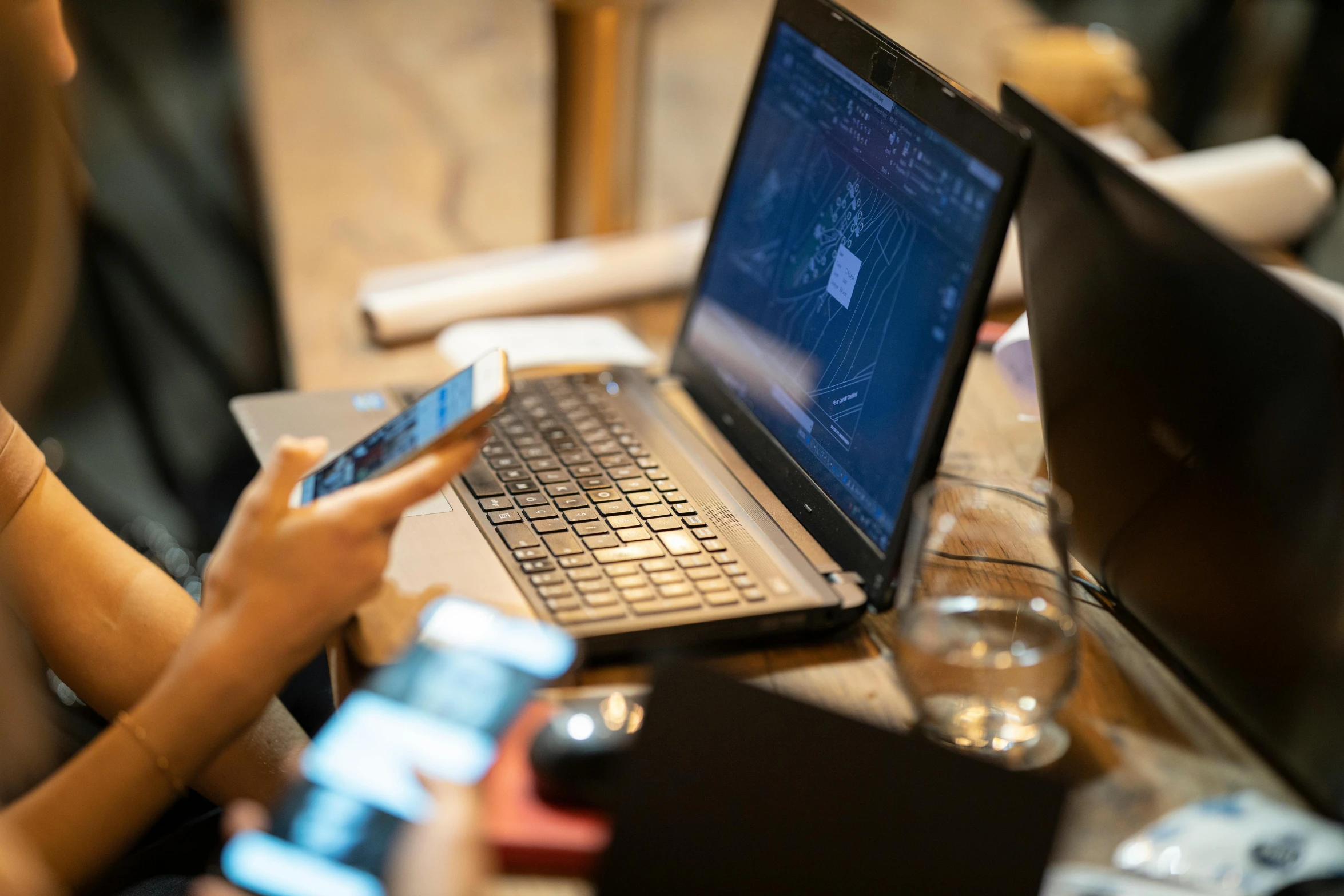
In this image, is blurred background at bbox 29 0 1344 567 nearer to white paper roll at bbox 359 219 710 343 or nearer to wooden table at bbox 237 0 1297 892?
wooden table at bbox 237 0 1297 892

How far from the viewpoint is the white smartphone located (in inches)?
28.3

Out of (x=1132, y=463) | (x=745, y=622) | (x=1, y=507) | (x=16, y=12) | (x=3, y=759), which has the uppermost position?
(x=16, y=12)

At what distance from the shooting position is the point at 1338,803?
2.10ft

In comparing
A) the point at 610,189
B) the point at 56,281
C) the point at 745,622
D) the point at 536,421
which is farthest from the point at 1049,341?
the point at 56,281

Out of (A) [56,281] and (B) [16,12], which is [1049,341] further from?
(A) [56,281]

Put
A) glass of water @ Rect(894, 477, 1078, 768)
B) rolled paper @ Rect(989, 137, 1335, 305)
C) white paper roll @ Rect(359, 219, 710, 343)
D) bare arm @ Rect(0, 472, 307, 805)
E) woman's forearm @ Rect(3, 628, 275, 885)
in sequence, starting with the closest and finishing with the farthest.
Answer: glass of water @ Rect(894, 477, 1078, 768), woman's forearm @ Rect(3, 628, 275, 885), bare arm @ Rect(0, 472, 307, 805), white paper roll @ Rect(359, 219, 710, 343), rolled paper @ Rect(989, 137, 1335, 305)

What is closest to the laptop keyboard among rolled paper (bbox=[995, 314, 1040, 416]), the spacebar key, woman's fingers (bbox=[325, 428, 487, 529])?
the spacebar key

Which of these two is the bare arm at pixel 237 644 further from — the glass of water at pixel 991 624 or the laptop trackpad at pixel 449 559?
the glass of water at pixel 991 624

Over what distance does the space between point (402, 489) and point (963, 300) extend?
1.12 feet

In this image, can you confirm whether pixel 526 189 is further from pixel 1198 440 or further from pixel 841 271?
pixel 1198 440

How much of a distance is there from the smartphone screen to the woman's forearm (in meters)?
0.17

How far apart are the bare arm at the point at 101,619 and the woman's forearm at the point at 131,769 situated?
18 centimetres

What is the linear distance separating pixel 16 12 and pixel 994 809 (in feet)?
2.56

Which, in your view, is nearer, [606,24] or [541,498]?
[541,498]
